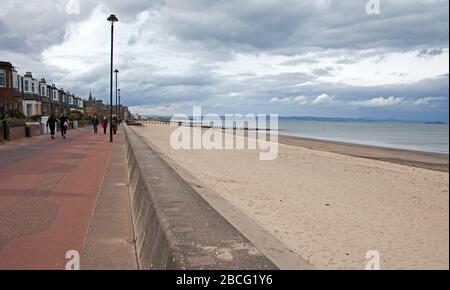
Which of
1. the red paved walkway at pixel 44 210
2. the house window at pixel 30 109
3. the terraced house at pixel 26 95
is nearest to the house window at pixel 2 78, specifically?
the terraced house at pixel 26 95

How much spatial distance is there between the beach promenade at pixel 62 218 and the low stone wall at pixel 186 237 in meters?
0.40

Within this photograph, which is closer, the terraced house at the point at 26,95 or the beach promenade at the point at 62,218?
the beach promenade at the point at 62,218

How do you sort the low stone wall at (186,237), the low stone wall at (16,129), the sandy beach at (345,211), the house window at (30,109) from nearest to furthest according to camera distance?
the low stone wall at (186,237), the sandy beach at (345,211), the low stone wall at (16,129), the house window at (30,109)

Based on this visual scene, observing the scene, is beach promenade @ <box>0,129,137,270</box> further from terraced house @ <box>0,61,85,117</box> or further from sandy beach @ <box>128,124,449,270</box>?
terraced house @ <box>0,61,85,117</box>

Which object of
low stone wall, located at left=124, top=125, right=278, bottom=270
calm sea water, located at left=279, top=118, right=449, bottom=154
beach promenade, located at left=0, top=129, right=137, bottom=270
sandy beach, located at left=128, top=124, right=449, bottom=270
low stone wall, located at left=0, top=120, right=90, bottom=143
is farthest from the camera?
calm sea water, located at left=279, top=118, right=449, bottom=154

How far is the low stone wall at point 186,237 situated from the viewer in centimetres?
336

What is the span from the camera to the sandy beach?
20.6ft

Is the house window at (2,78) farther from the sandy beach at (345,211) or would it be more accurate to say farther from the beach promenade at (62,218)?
the beach promenade at (62,218)

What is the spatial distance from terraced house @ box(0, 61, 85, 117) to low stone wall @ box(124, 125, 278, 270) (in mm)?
28657

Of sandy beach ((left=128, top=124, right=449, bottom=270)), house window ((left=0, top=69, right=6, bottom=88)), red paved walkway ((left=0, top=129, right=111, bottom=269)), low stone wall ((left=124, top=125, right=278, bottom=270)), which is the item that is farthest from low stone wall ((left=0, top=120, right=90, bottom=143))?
house window ((left=0, top=69, right=6, bottom=88))

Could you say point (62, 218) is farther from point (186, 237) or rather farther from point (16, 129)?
point (16, 129)

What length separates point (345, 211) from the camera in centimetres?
957
